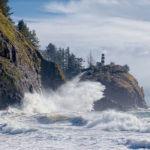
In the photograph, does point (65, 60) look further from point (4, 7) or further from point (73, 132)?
point (73, 132)

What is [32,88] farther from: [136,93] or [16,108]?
[136,93]

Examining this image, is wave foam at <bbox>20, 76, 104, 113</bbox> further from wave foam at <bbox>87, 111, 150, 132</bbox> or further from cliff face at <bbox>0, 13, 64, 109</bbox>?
wave foam at <bbox>87, 111, 150, 132</bbox>

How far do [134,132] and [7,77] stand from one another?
64.8 ft

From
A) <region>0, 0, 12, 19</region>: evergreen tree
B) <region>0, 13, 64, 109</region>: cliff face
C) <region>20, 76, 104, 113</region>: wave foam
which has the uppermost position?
<region>0, 0, 12, 19</region>: evergreen tree

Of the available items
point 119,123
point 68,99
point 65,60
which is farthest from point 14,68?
point 65,60

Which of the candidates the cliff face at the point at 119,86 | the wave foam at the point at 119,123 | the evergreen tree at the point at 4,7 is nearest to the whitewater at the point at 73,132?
the wave foam at the point at 119,123

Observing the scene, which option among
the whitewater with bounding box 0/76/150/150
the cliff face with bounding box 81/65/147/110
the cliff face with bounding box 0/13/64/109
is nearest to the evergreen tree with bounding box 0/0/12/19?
the cliff face with bounding box 0/13/64/109

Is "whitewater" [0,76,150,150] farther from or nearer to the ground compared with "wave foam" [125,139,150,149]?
nearer to the ground

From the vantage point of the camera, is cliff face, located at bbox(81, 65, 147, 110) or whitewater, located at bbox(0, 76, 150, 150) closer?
whitewater, located at bbox(0, 76, 150, 150)

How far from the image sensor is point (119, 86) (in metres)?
84.8

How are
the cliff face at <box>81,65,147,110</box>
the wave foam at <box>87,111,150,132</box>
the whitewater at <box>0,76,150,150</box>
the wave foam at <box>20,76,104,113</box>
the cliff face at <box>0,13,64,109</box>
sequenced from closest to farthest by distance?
the whitewater at <box>0,76,150,150</box> < the wave foam at <box>87,111,150,132</box> < the cliff face at <box>0,13,64,109</box> < the wave foam at <box>20,76,104,113</box> < the cliff face at <box>81,65,147,110</box>

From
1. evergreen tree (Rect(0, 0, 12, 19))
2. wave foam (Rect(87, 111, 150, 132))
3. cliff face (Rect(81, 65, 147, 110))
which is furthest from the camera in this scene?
cliff face (Rect(81, 65, 147, 110))

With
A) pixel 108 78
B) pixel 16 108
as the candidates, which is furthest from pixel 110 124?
pixel 108 78

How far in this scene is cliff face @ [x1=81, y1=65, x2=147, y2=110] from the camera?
269ft
